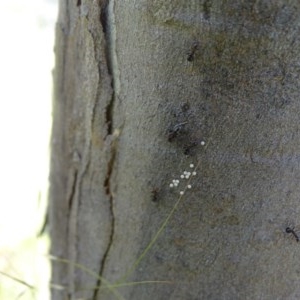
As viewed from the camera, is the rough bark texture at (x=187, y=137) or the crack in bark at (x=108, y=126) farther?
the crack in bark at (x=108, y=126)

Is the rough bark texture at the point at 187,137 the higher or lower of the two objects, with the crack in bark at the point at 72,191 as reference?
higher

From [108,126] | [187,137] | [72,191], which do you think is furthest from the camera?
[72,191]

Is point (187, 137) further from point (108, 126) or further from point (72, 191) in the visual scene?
point (72, 191)

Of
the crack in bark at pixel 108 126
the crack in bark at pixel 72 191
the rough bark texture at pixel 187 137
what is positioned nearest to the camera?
the rough bark texture at pixel 187 137

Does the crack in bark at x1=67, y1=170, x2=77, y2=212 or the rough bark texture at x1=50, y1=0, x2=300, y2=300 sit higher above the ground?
the rough bark texture at x1=50, y1=0, x2=300, y2=300

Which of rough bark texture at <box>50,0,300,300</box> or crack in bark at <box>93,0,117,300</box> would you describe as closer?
rough bark texture at <box>50,0,300,300</box>

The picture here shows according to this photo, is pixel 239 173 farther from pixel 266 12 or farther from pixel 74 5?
pixel 74 5

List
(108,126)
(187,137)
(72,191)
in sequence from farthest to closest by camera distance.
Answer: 1. (72,191)
2. (108,126)
3. (187,137)

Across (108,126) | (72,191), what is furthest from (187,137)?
(72,191)
